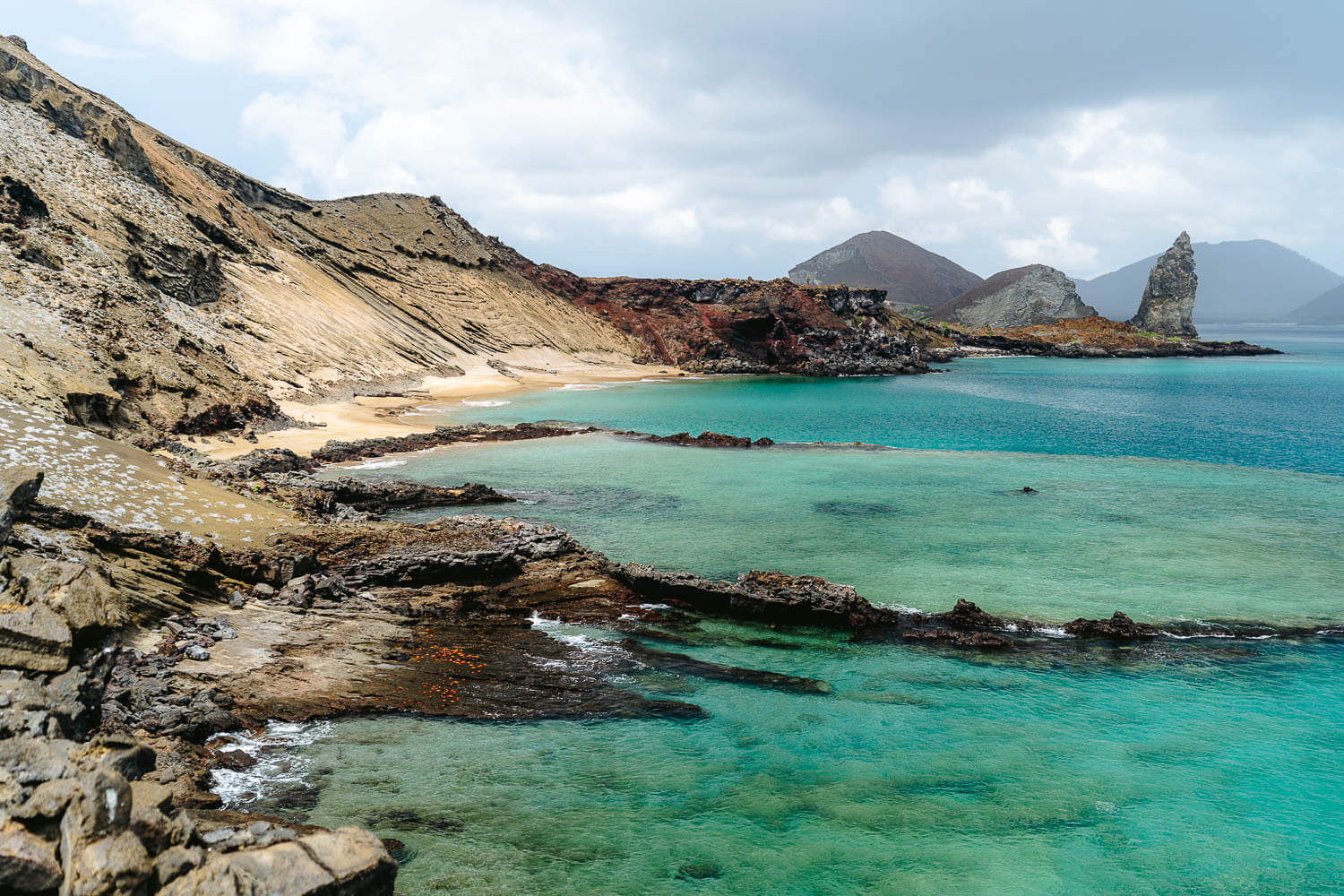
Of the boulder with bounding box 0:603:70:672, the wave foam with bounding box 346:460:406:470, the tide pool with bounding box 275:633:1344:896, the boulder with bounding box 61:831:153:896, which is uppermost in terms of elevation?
the boulder with bounding box 0:603:70:672

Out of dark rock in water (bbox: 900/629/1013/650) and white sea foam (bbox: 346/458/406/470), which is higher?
white sea foam (bbox: 346/458/406/470)

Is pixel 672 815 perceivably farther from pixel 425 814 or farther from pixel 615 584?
pixel 615 584

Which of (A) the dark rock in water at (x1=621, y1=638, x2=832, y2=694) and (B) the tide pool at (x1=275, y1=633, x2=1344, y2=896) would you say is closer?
(B) the tide pool at (x1=275, y1=633, x2=1344, y2=896)

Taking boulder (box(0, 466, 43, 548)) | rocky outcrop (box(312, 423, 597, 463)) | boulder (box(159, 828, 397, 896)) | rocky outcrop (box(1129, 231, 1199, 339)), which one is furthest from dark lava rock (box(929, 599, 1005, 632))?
rocky outcrop (box(1129, 231, 1199, 339))

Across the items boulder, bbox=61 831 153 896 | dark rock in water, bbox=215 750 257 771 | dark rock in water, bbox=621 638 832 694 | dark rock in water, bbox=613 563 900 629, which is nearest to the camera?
boulder, bbox=61 831 153 896

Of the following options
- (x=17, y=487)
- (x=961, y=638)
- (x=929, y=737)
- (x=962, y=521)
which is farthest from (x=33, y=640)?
(x=962, y=521)

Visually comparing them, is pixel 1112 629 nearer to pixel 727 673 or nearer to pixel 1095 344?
pixel 727 673

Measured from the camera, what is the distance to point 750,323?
111 meters

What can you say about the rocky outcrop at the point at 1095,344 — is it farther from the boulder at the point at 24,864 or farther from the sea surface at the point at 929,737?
the boulder at the point at 24,864

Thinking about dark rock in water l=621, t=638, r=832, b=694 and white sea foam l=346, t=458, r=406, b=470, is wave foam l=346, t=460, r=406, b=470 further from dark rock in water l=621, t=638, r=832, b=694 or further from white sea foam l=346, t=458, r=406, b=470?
dark rock in water l=621, t=638, r=832, b=694

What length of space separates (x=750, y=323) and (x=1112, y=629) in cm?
9510

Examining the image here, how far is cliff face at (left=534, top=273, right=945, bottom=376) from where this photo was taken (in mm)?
109938

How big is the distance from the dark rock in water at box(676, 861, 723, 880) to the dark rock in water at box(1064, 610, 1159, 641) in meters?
12.7

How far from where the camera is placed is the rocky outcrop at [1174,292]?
163m
